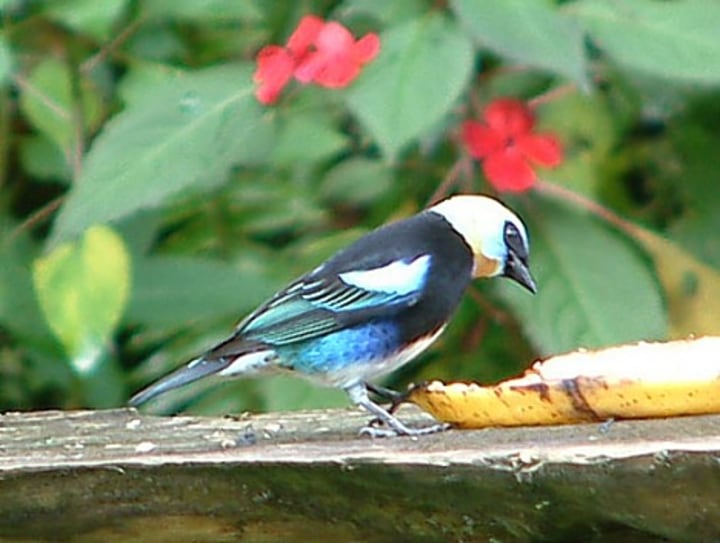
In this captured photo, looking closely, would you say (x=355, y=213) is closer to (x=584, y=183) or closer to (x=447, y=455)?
(x=584, y=183)

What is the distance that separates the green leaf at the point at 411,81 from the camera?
2953 mm

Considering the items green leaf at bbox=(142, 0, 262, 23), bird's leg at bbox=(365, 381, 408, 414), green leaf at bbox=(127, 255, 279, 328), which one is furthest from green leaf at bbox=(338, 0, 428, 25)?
bird's leg at bbox=(365, 381, 408, 414)

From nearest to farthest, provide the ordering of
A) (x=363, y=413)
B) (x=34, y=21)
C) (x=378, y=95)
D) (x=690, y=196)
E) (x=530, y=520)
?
(x=530, y=520), (x=363, y=413), (x=378, y=95), (x=34, y=21), (x=690, y=196)

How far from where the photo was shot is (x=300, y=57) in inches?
125

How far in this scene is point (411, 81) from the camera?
10.00 ft

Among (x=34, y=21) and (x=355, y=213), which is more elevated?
(x=34, y=21)

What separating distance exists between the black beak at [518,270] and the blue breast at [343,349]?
368mm

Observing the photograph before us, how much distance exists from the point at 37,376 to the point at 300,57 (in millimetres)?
975

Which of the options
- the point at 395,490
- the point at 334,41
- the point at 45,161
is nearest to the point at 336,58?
the point at 334,41

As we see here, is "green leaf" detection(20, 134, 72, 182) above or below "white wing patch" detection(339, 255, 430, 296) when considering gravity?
below

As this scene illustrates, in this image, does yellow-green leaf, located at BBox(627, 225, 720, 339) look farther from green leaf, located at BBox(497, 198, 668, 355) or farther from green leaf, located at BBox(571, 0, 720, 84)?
green leaf, located at BBox(571, 0, 720, 84)

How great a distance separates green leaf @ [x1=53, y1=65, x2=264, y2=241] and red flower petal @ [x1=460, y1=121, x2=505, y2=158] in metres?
0.38

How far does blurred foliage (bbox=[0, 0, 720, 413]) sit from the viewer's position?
10.2 ft

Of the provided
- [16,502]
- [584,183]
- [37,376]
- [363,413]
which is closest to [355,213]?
[584,183]
